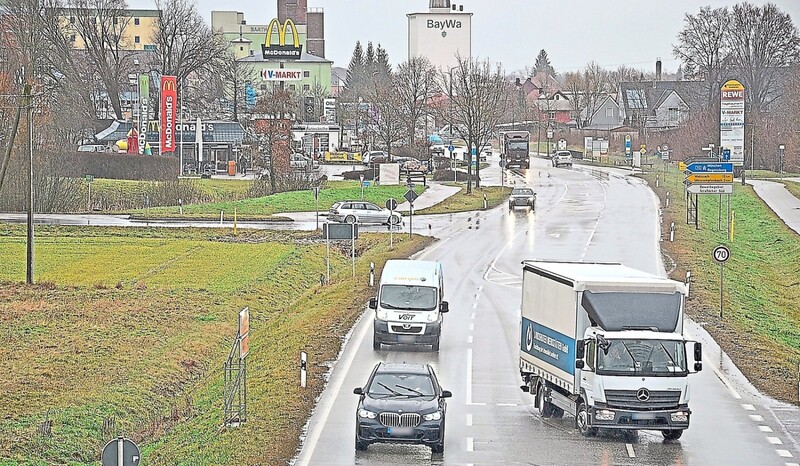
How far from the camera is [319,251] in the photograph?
52406 millimetres

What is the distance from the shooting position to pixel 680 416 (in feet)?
65.9

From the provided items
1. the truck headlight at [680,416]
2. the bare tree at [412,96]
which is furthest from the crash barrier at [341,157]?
the truck headlight at [680,416]

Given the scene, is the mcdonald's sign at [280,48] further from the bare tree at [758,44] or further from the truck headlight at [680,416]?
the truck headlight at [680,416]

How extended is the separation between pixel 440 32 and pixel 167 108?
96.5m

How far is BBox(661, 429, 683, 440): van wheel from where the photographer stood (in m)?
20.5

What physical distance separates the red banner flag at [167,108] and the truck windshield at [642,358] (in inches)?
2795

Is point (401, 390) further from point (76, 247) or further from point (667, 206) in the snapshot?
point (667, 206)

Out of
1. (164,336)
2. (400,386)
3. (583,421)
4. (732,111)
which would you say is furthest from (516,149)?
(400,386)

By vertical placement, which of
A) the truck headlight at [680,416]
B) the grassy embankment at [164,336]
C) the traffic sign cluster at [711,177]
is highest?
the traffic sign cluster at [711,177]

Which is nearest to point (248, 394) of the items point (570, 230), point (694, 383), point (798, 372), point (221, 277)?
point (694, 383)

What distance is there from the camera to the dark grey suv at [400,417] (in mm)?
19219

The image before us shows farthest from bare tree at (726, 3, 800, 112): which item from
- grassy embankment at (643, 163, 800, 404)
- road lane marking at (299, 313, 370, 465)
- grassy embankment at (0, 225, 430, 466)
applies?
road lane marking at (299, 313, 370, 465)

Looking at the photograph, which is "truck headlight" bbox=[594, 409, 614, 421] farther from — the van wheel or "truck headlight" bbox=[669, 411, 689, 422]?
the van wheel

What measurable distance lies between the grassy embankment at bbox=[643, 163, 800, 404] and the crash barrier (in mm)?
47643
